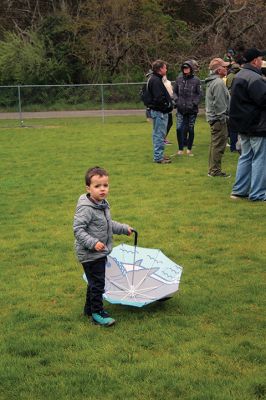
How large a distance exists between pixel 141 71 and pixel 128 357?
1044 inches

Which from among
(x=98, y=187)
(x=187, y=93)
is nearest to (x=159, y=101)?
(x=187, y=93)

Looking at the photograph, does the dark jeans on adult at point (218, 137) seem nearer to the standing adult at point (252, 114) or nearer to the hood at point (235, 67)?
the standing adult at point (252, 114)

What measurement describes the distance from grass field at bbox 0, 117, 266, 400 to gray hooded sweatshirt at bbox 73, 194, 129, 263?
59 centimetres

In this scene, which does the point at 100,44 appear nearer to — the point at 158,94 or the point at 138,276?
the point at 158,94

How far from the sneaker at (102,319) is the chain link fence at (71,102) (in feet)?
62.3

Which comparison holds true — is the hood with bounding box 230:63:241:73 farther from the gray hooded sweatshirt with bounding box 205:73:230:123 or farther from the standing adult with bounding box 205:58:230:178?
the gray hooded sweatshirt with bounding box 205:73:230:123

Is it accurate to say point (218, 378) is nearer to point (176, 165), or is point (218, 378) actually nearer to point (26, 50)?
point (176, 165)

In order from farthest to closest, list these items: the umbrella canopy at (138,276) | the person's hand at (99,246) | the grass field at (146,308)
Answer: the umbrella canopy at (138,276), the person's hand at (99,246), the grass field at (146,308)

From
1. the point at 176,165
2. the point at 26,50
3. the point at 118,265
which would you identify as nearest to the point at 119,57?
the point at 26,50

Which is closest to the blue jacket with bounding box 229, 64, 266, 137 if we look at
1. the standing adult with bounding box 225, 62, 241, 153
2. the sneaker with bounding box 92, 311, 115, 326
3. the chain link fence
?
the standing adult with bounding box 225, 62, 241, 153

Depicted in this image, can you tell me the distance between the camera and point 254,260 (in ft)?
20.6

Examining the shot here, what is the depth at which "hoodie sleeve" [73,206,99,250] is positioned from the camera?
4583 millimetres

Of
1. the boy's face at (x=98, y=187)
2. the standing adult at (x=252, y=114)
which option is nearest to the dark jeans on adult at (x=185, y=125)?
the standing adult at (x=252, y=114)

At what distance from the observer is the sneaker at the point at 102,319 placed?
4742 mm
